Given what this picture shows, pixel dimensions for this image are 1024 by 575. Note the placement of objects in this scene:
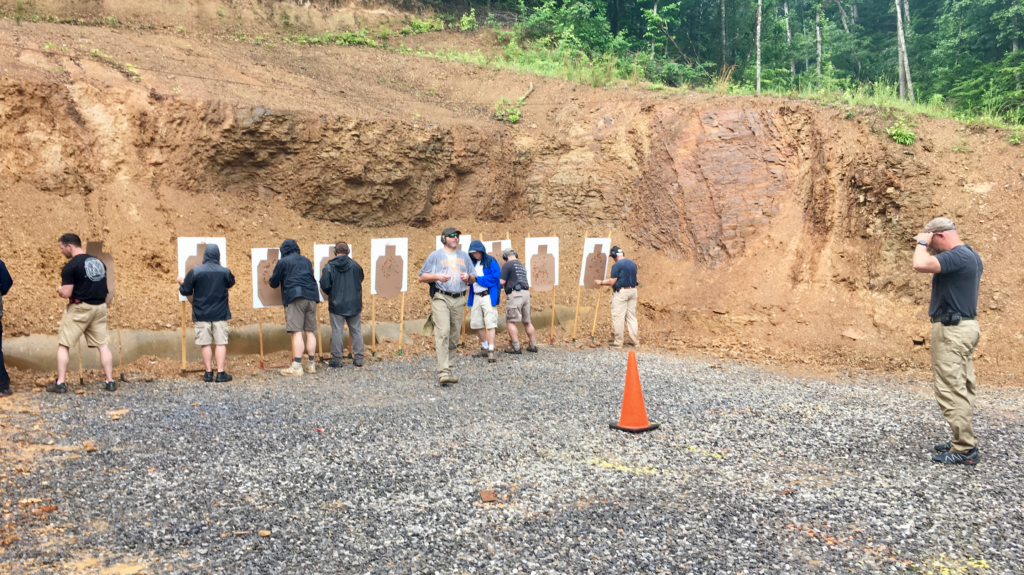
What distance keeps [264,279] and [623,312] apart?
703 cm

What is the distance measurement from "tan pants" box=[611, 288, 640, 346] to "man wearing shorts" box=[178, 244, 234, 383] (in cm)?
752

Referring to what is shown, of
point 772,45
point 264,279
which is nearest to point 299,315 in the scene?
point 264,279

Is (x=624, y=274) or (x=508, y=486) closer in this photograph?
(x=508, y=486)

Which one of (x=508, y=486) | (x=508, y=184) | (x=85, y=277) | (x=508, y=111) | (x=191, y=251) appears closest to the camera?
(x=508, y=486)

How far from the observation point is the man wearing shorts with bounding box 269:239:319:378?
10.7m

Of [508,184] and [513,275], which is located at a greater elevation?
[508,184]

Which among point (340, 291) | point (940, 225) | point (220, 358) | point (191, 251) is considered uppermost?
point (940, 225)

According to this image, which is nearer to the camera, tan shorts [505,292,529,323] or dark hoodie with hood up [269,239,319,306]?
dark hoodie with hood up [269,239,319,306]

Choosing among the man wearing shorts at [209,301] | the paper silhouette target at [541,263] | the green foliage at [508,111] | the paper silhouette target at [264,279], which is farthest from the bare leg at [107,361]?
the green foliage at [508,111]

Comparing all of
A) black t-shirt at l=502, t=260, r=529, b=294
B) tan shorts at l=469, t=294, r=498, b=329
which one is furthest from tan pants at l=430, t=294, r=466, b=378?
black t-shirt at l=502, t=260, r=529, b=294

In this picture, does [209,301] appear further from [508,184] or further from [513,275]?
[508,184]

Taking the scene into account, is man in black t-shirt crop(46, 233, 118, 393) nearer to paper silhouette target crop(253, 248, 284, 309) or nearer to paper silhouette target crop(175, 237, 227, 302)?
paper silhouette target crop(175, 237, 227, 302)

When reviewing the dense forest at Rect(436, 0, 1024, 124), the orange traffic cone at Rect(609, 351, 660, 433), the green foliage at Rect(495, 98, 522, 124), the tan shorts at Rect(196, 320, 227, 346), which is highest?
the dense forest at Rect(436, 0, 1024, 124)

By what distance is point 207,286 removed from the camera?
10.0 metres
